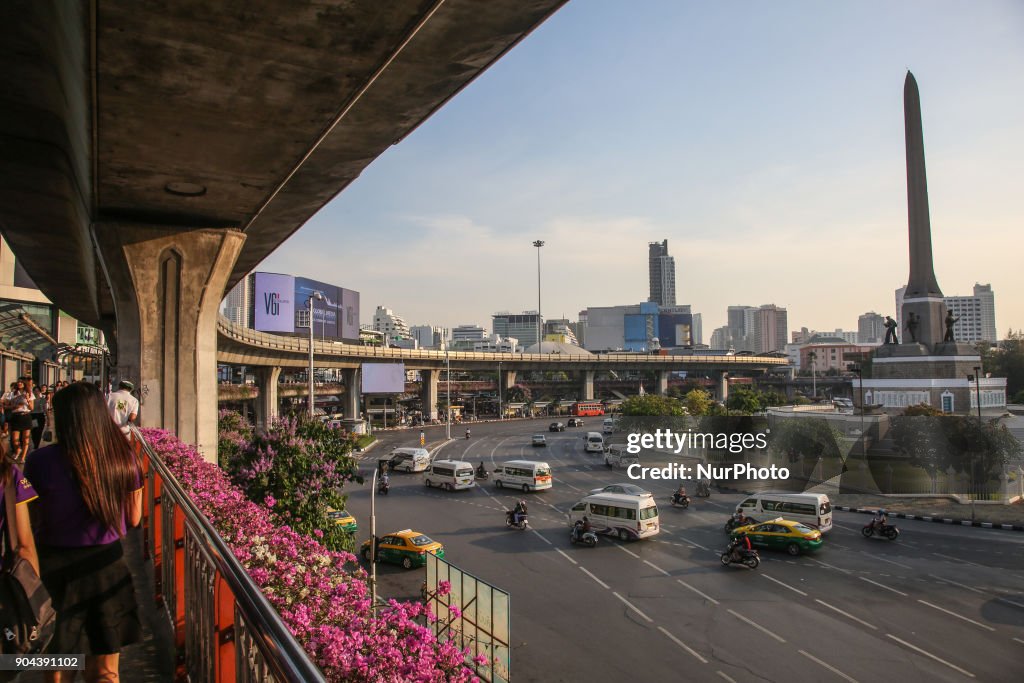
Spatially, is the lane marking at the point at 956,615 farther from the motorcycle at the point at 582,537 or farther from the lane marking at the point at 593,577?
the motorcycle at the point at 582,537

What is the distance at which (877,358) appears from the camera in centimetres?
3938

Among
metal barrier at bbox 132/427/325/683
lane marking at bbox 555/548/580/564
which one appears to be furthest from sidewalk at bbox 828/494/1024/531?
metal barrier at bbox 132/427/325/683

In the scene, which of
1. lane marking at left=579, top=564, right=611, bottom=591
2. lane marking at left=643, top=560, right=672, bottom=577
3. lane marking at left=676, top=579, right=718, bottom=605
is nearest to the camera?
lane marking at left=676, top=579, right=718, bottom=605

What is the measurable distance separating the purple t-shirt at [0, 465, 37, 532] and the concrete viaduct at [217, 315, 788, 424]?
28310 millimetres

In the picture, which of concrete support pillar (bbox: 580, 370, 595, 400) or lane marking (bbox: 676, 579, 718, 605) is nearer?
lane marking (bbox: 676, 579, 718, 605)

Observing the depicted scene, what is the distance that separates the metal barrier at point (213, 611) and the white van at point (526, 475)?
73.4 ft

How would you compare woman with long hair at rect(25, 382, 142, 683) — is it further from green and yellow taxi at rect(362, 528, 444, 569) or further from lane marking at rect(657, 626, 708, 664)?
green and yellow taxi at rect(362, 528, 444, 569)

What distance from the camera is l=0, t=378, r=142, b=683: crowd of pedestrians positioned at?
8.79 ft

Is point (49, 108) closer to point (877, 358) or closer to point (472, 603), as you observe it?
point (472, 603)

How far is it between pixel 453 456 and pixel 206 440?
25.0 metres

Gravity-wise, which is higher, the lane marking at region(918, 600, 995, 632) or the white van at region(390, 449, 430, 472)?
the white van at region(390, 449, 430, 472)

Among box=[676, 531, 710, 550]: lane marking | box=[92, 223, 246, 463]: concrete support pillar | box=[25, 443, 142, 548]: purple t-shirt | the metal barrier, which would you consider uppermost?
box=[92, 223, 246, 463]: concrete support pillar

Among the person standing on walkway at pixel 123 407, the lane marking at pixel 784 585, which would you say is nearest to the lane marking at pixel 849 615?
the lane marking at pixel 784 585

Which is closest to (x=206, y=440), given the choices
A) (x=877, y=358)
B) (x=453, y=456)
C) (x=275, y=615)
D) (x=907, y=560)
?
(x=275, y=615)
